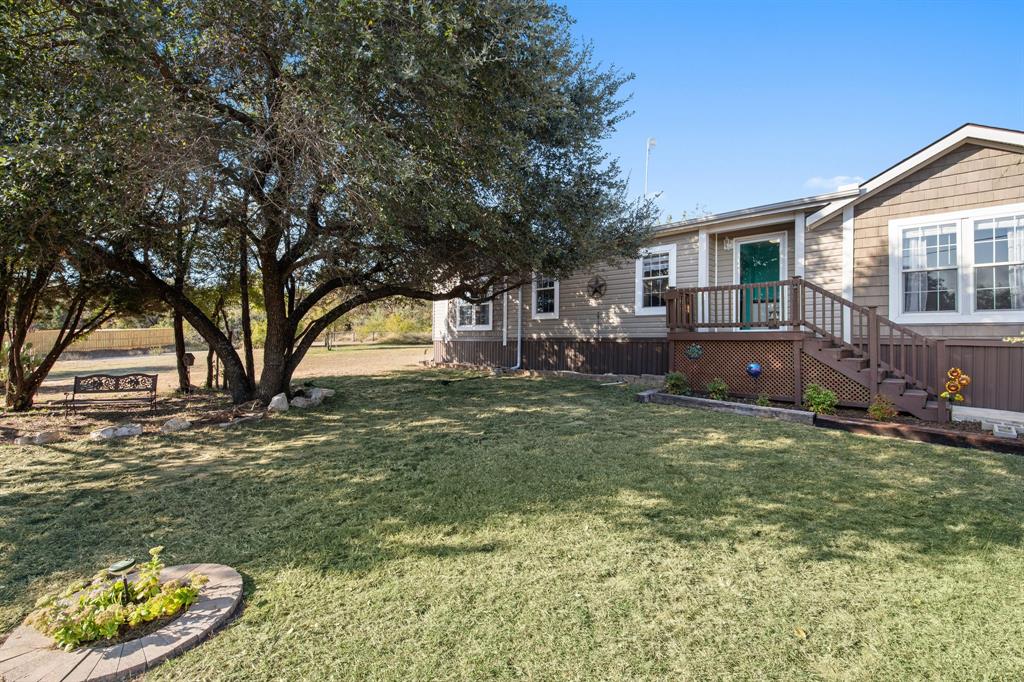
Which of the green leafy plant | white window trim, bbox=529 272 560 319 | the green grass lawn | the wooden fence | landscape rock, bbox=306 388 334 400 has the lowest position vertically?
the green grass lawn

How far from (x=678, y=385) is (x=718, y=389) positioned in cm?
70

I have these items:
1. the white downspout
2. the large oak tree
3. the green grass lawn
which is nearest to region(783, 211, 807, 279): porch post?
the large oak tree

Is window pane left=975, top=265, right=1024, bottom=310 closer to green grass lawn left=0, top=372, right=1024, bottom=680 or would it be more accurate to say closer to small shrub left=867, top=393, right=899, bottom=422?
small shrub left=867, top=393, right=899, bottom=422

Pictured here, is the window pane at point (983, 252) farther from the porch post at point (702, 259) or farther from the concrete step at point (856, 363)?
the porch post at point (702, 259)

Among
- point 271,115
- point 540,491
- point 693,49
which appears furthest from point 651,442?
point 693,49

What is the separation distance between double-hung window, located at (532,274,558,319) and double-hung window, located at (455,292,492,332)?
1.70 m

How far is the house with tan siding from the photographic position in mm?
6846

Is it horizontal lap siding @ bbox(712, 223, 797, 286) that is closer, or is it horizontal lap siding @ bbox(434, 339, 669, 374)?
horizontal lap siding @ bbox(712, 223, 797, 286)

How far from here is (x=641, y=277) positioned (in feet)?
37.8

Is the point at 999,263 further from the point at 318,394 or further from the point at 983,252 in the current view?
the point at 318,394

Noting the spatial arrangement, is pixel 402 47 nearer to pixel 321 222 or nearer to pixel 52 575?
pixel 321 222

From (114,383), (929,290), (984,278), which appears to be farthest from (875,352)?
(114,383)

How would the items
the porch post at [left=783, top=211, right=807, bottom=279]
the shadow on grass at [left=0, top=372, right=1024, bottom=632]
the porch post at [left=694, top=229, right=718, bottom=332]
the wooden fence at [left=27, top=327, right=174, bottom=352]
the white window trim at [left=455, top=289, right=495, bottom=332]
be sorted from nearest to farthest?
the shadow on grass at [left=0, top=372, right=1024, bottom=632], the porch post at [left=783, top=211, right=807, bottom=279], the porch post at [left=694, top=229, right=718, bottom=332], the white window trim at [left=455, top=289, right=495, bottom=332], the wooden fence at [left=27, top=327, right=174, bottom=352]

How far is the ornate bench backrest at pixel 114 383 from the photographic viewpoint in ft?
26.4
